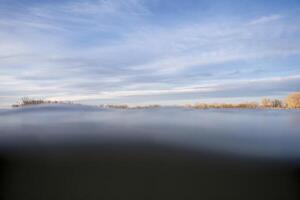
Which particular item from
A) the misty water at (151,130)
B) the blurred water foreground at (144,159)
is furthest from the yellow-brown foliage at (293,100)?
the blurred water foreground at (144,159)

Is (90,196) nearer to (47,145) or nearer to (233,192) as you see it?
(47,145)

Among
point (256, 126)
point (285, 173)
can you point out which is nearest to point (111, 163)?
point (285, 173)

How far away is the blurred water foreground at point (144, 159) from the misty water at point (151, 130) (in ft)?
0.06

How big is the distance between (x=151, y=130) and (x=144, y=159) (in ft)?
2.47

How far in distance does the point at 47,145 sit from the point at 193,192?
2.49 meters

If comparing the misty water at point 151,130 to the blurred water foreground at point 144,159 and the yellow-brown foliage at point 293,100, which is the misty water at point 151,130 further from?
the yellow-brown foliage at point 293,100

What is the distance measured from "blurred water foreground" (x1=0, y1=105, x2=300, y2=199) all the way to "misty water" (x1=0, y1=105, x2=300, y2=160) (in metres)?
0.02

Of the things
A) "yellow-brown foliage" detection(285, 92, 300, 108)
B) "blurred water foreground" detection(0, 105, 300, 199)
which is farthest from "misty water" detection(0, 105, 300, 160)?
"yellow-brown foliage" detection(285, 92, 300, 108)

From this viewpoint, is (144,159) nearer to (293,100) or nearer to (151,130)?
(151,130)

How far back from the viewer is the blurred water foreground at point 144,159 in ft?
11.6

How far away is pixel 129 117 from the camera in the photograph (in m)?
5.22

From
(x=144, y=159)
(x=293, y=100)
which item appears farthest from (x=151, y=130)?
(x=293, y=100)

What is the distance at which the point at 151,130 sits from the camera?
4.57m

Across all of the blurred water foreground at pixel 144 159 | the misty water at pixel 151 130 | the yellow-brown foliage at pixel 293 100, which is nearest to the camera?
the blurred water foreground at pixel 144 159
